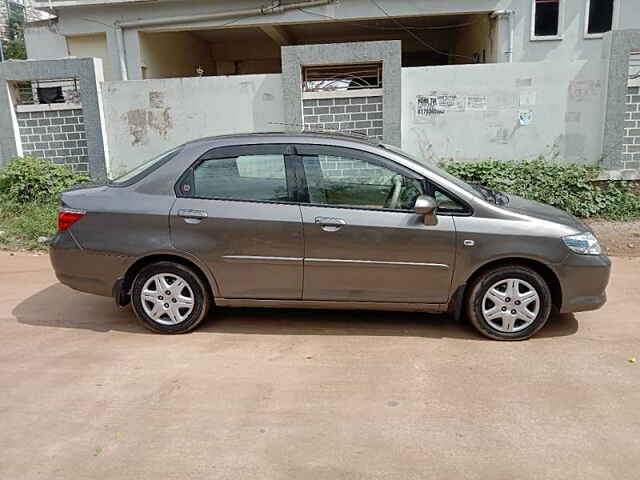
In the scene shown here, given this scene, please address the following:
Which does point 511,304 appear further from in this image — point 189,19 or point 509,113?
point 189,19

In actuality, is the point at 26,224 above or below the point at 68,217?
below

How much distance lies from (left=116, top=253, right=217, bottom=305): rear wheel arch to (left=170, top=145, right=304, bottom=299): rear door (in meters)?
0.09

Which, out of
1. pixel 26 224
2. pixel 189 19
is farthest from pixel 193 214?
pixel 189 19

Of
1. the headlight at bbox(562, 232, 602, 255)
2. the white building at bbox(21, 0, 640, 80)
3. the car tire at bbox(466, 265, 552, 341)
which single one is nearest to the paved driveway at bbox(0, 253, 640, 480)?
the car tire at bbox(466, 265, 552, 341)

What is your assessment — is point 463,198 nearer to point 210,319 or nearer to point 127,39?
point 210,319

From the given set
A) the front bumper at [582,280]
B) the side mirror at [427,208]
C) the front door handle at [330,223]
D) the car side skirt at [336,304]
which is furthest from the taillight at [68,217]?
the front bumper at [582,280]

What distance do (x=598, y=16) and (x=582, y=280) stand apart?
11.6 m

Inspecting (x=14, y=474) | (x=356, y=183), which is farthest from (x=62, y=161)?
(x=14, y=474)

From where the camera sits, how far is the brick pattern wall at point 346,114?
8.49 metres

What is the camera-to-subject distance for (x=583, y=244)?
413 centimetres

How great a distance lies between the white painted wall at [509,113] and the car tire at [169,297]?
5.25 m

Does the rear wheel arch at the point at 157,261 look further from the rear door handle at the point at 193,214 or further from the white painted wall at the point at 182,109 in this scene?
the white painted wall at the point at 182,109

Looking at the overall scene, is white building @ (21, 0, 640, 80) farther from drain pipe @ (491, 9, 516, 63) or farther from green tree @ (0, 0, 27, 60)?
green tree @ (0, 0, 27, 60)

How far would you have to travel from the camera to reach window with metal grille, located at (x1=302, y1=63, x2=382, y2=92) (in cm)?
851
